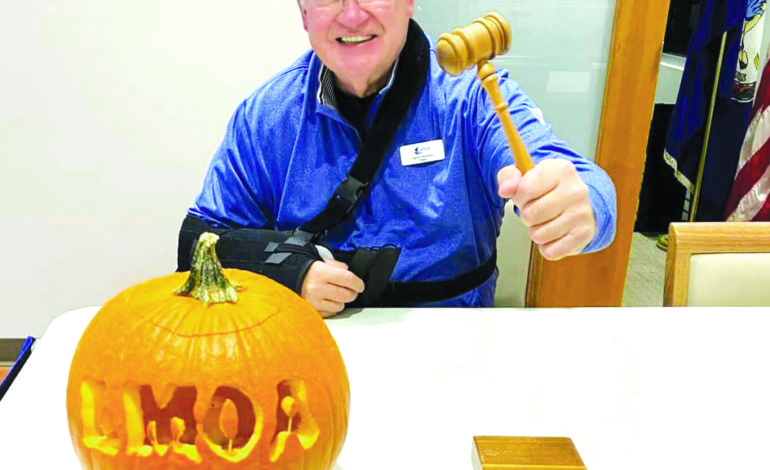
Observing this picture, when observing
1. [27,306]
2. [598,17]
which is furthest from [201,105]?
[598,17]

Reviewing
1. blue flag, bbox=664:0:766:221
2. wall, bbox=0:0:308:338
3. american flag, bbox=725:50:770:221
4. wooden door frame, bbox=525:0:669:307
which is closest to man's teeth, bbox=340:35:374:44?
wall, bbox=0:0:308:338

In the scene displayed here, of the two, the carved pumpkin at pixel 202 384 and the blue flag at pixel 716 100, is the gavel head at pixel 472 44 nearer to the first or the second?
the carved pumpkin at pixel 202 384

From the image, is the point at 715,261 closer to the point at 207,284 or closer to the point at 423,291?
the point at 423,291

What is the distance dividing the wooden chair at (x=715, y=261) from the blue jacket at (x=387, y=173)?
31 centimetres

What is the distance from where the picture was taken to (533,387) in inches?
30.6

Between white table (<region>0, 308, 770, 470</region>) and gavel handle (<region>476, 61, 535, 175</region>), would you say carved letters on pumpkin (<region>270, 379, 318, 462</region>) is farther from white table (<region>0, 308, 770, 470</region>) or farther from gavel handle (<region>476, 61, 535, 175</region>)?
gavel handle (<region>476, 61, 535, 175</region>)

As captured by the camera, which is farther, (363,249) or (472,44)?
(363,249)

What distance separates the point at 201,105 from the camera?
184 cm

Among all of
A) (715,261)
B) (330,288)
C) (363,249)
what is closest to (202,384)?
(330,288)

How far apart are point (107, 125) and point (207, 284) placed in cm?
148

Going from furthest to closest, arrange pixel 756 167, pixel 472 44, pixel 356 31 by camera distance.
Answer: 1. pixel 756 167
2. pixel 356 31
3. pixel 472 44

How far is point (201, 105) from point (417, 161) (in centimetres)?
98

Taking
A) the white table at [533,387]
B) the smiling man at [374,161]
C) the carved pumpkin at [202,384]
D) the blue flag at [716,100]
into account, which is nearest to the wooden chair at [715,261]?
the white table at [533,387]

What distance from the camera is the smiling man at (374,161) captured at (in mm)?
1041
